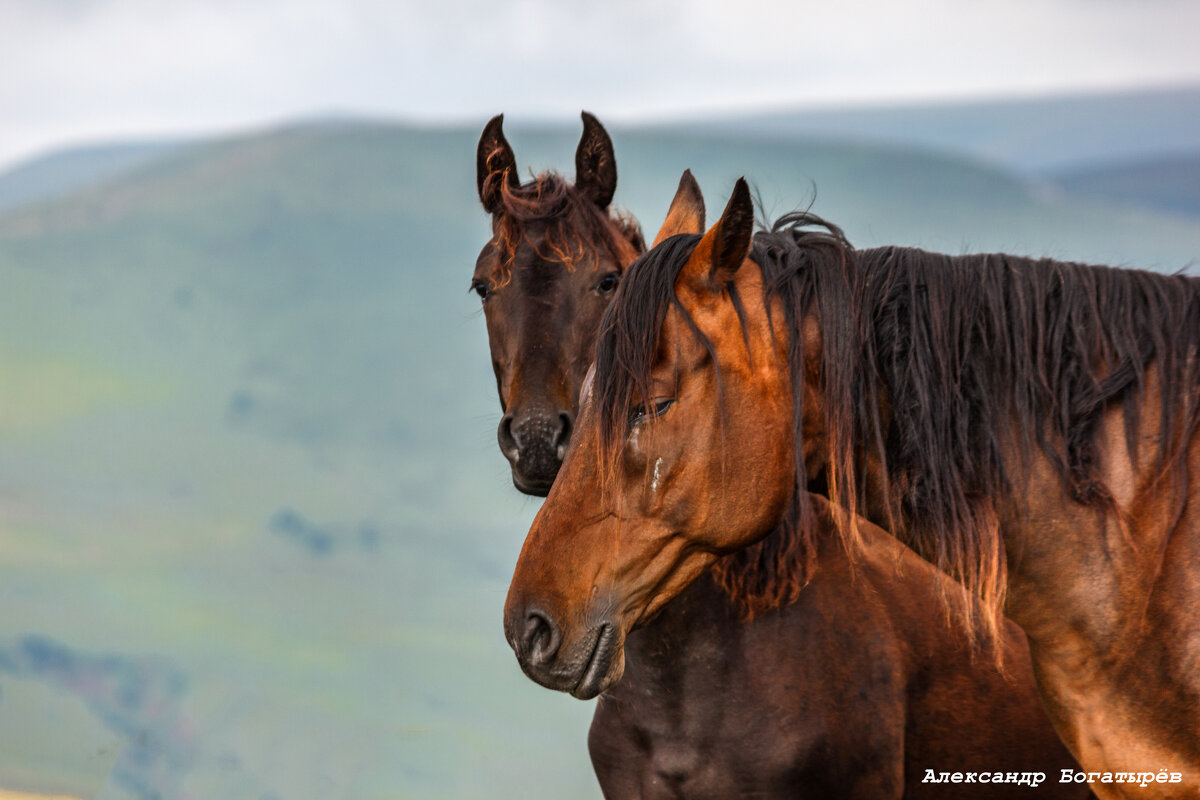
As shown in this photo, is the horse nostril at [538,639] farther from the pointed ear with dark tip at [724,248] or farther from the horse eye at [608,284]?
the horse eye at [608,284]

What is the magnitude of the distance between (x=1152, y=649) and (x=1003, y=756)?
46.7 inches

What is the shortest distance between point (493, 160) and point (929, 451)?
1.79 meters

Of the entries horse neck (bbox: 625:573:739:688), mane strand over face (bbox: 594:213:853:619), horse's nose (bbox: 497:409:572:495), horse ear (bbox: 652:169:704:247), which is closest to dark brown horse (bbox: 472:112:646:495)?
horse's nose (bbox: 497:409:572:495)

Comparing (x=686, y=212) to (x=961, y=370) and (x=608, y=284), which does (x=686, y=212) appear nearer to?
(x=608, y=284)

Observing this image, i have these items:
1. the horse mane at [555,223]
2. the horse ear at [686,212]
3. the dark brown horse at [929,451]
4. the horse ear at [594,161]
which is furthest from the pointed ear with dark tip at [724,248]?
the horse ear at [594,161]

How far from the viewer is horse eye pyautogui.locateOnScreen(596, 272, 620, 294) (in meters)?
2.89

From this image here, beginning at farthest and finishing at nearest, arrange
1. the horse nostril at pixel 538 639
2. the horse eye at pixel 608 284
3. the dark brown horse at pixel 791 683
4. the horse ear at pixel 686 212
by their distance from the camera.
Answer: the horse eye at pixel 608 284 < the dark brown horse at pixel 791 683 < the horse ear at pixel 686 212 < the horse nostril at pixel 538 639

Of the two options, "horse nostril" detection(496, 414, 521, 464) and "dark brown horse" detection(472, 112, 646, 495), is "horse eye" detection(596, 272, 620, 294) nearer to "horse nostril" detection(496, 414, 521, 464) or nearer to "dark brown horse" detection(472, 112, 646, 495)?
"dark brown horse" detection(472, 112, 646, 495)

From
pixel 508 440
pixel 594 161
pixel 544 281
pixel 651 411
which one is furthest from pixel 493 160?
pixel 651 411

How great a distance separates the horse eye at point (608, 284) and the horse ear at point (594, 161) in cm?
35

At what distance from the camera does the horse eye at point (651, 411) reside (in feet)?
5.85

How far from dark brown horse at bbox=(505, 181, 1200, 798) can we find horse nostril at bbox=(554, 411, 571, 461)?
77 cm

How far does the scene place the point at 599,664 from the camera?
5.92ft

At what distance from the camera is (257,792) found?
507 centimetres
